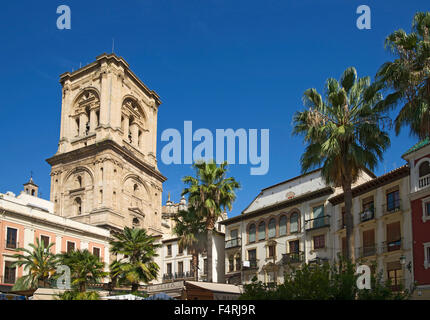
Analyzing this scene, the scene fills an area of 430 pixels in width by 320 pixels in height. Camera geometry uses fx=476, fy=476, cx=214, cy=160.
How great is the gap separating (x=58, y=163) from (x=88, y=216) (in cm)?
1105

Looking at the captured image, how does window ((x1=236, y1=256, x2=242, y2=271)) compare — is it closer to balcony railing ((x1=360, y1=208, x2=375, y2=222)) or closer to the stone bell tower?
balcony railing ((x1=360, y1=208, x2=375, y2=222))

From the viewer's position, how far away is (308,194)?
42.6 m

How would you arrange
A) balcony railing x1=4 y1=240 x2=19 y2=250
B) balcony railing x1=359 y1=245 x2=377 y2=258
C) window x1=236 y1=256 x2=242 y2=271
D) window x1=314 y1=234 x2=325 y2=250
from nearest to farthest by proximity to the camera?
1. balcony railing x1=359 y1=245 x2=377 y2=258
2. window x1=314 y1=234 x2=325 y2=250
3. balcony railing x1=4 y1=240 x2=19 y2=250
4. window x1=236 y1=256 x2=242 y2=271

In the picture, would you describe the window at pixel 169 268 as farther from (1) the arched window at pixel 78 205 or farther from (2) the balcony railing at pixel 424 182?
(2) the balcony railing at pixel 424 182

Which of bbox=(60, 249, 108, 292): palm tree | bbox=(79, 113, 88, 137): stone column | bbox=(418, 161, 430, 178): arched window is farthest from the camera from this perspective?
bbox=(79, 113, 88, 137): stone column

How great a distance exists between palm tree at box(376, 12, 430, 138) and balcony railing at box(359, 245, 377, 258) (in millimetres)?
16196

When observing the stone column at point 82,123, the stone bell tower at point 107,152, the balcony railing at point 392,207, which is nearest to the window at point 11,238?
the stone bell tower at point 107,152

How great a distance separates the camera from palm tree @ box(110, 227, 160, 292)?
36.5m

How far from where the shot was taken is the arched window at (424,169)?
29.7 m

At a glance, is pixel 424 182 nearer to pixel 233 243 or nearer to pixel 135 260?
pixel 135 260

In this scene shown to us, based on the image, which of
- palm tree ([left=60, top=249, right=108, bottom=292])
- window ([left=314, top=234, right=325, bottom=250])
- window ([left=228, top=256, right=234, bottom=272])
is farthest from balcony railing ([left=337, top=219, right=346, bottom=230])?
palm tree ([left=60, top=249, right=108, bottom=292])

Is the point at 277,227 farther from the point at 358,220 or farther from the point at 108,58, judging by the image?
the point at 108,58

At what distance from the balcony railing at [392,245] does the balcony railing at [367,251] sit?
3.39 ft
